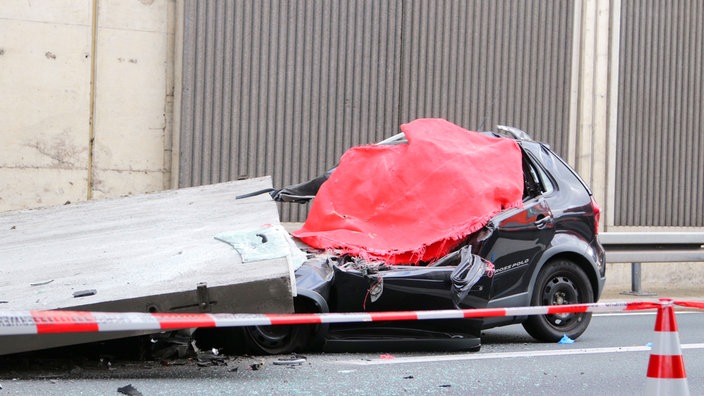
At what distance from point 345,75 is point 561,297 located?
21.4 ft

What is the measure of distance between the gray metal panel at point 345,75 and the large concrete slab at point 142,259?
4.00m

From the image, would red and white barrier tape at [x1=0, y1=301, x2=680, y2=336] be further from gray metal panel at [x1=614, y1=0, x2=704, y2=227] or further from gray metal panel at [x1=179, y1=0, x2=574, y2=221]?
gray metal panel at [x1=614, y1=0, x2=704, y2=227]

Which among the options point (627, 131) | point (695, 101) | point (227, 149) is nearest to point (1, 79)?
point (227, 149)

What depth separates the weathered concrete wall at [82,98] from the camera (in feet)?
43.2

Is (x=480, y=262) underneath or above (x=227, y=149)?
underneath

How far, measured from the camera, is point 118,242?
25.9 feet

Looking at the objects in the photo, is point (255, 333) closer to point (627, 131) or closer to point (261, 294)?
point (261, 294)

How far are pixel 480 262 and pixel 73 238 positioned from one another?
3.18 m

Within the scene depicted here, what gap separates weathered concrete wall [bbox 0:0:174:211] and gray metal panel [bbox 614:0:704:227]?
23.8 feet

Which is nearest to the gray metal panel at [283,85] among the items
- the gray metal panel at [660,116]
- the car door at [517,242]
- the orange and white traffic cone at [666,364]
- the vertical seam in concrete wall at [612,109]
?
the vertical seam in concrete wall at [612,109]

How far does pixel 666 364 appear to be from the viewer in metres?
5.05

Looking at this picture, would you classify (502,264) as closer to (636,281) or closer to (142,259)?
(142,259)

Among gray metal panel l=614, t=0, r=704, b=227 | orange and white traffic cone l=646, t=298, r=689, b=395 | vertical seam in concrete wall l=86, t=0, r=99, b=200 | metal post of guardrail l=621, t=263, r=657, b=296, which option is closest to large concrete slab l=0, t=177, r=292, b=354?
orange and white traffic cone l=646, t=298, r=689, b=395

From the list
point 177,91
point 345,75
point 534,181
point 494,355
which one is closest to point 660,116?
point 345,75
